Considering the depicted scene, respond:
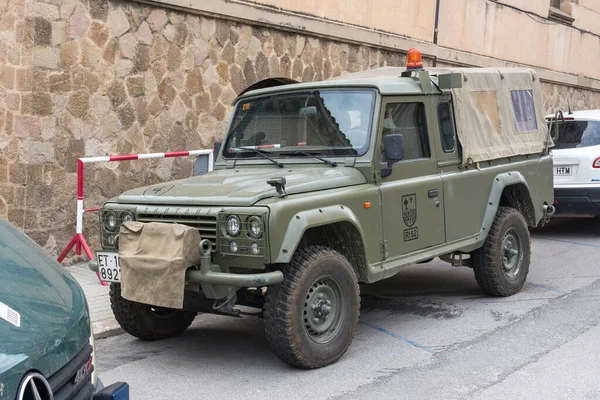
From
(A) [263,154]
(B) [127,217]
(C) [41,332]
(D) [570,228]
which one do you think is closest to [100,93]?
(A) [263,154]

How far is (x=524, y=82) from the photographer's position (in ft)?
27.6

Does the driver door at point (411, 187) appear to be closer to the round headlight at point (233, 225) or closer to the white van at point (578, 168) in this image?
the round headlight at point (233, 225)

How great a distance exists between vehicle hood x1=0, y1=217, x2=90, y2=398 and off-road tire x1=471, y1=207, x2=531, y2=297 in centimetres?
484

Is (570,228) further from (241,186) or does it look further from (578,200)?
(241,186)

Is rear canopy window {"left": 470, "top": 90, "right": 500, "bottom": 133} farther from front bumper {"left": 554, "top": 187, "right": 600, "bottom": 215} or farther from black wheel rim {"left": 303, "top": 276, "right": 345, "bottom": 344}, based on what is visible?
front bumper {"left": 554, "top": 187, "right": 600, "bottom": 215}

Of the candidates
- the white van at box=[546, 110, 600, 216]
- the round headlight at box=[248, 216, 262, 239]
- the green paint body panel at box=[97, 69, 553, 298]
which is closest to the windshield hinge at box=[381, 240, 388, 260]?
the green paint body panel at box=[97, 69, 553, 298]

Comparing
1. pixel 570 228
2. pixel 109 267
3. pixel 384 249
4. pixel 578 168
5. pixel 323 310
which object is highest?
pixel 578 168


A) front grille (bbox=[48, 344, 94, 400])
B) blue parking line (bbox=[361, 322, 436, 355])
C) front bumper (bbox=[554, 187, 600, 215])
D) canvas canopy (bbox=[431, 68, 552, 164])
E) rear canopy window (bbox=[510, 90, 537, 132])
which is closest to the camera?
front grille (bbox=[48, 344, 94, 400])

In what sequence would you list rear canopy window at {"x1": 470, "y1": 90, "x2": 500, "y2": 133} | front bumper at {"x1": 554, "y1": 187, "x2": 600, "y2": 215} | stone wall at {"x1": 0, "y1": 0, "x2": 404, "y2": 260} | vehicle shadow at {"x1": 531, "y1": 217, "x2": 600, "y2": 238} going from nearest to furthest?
1. rear canopy window at {"x1": 470, "y1": 90, "x2": 500, "y2": 133}
2. stone wall at {"x1": 0, "y1": 0, "x2": 404, "y2": 260}
3. front bumper at {"x1": 554, "y1": 187, "x2": 600, "y2": 215}
4. vehicle shadow at {"x1": 531, "y1": 217, "x2": 600, "y2": 238}

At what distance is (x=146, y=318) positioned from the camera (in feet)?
19.9

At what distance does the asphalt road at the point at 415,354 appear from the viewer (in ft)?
16.7

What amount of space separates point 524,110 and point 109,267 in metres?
4.81

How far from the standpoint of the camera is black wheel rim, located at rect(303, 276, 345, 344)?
536 centimetres

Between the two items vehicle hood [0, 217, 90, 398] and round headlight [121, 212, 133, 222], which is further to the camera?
round headlight [121, 212, 133, 222]
